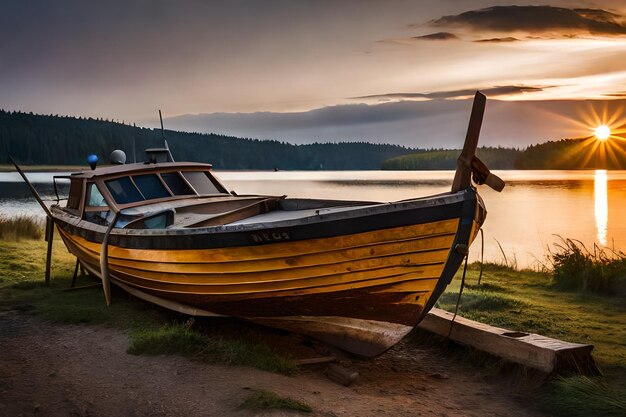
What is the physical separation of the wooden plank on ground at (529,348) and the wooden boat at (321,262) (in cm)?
114

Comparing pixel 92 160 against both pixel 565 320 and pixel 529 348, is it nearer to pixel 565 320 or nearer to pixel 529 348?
pixel 529 348

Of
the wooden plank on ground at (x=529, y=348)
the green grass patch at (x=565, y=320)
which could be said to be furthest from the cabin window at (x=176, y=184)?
the wooden plank on ground at (x=529, y=348)

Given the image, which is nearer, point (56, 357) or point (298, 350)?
point (56, 357)

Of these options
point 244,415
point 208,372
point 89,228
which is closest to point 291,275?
point 208,372

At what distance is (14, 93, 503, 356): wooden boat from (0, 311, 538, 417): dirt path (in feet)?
2.39

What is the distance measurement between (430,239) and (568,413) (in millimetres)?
2269

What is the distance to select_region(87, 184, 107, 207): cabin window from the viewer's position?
34.0 ft

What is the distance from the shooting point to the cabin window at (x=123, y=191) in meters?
10.2

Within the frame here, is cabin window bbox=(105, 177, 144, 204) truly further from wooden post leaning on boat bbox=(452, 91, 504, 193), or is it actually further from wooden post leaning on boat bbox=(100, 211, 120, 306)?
wooden post leaning on boat bbox=(452, 91, 504, 193)

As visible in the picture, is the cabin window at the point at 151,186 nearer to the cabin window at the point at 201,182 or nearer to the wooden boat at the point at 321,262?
the cabin window at the point at 201,182

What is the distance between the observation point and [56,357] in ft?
22.6

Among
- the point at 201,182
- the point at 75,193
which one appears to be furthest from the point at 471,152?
the point at 75,193

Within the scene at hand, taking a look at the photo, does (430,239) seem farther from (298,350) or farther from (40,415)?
(40,415)

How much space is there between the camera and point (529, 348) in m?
6.85
